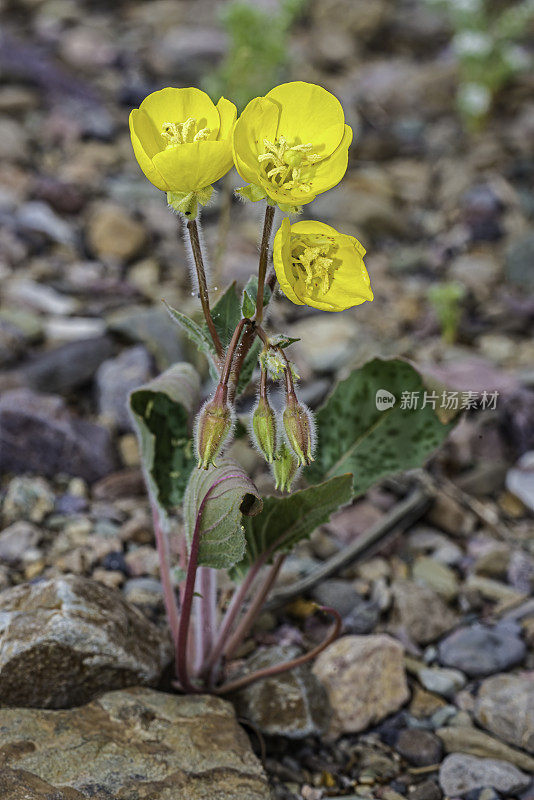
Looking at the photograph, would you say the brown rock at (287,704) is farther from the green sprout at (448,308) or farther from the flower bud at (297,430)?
the green sprout at (448,308)

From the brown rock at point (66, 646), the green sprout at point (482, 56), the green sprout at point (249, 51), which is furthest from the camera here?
the green sprout at point (482, 56)

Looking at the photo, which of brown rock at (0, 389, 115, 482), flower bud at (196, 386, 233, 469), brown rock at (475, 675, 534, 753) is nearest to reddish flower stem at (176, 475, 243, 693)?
flower bud at (196, 386, 233, 469)

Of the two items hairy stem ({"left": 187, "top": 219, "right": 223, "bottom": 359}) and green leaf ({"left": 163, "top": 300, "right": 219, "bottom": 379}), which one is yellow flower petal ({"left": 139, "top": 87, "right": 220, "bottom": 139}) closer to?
hairy stem ({"left": 187, "top": 219, "right": 223, "bottom": 359})

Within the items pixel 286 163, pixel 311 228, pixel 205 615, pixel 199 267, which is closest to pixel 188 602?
pixel 205 615

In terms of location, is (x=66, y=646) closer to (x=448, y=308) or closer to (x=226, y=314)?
(x=226, y=314)

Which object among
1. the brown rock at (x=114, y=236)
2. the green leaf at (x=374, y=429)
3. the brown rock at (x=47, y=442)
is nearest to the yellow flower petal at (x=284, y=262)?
the green leaf at (x=374, y=429)
